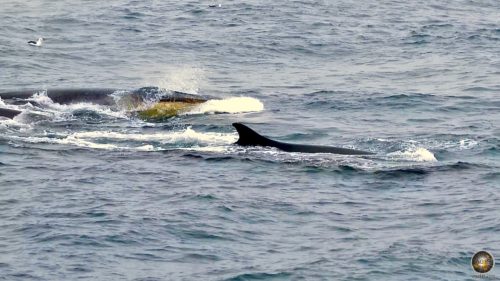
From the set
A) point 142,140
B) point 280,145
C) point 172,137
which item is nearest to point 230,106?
point 172,137

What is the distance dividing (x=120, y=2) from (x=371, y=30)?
14.8m

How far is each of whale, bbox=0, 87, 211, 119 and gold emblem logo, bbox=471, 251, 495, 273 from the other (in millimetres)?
14748

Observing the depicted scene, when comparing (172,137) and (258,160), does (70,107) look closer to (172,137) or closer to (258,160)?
(172,137)

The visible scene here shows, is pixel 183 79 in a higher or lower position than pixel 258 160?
lower

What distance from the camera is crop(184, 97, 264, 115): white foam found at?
110 ft

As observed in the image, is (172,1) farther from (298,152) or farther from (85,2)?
(298,152)

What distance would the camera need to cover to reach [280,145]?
26.8 meters

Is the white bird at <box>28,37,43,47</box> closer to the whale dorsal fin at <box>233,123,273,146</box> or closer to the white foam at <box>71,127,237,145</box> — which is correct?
the white foam at <box>71,127,237,145</box>

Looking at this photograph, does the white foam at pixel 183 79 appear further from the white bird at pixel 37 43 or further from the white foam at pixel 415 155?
the white foam at pixel 415 155

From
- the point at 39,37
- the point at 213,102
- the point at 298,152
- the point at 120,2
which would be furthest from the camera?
the point at 120,2

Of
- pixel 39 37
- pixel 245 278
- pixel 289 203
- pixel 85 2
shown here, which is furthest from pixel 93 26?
pixel 245 278

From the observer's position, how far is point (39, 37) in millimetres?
50531

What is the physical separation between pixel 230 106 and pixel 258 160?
8.70m

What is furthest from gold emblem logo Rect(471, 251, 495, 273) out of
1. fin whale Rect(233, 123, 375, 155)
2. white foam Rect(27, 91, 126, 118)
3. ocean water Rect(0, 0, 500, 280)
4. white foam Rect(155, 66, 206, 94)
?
white foam Rect(155, 66, 206, 94)
